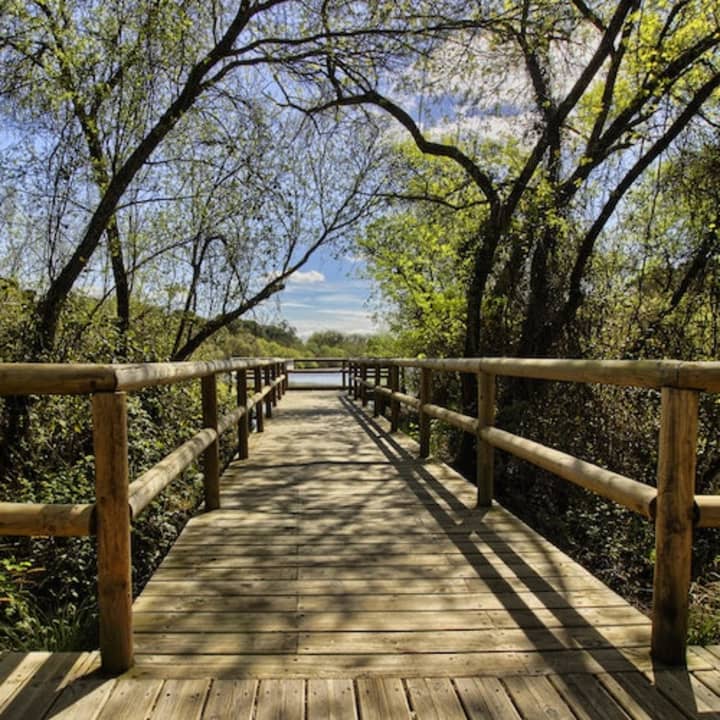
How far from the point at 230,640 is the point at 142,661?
276 millimetres

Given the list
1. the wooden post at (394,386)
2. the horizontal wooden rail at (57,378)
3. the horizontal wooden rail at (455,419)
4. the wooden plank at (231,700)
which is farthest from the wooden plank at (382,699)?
the wooden post at (394,386)

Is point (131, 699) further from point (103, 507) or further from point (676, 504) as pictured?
point (676, 504)

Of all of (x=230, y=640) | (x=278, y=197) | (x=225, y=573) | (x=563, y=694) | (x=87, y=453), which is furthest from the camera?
(x=278, y=197)

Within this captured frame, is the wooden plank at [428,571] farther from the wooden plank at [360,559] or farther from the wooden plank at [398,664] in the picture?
the wooden plank at [398,664]

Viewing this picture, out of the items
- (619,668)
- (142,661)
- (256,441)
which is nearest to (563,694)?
(619,668)

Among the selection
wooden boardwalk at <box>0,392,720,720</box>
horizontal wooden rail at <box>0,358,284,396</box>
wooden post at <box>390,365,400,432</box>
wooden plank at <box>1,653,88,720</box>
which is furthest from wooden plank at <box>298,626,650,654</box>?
wooden post at <box>390,365,400,432</box>

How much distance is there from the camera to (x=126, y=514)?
5.54 ft

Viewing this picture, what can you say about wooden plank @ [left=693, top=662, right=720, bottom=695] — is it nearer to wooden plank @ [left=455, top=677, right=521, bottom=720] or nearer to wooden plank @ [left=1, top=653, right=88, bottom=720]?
wooden plank @ [left=455, top=677, right=521, bottom=720]

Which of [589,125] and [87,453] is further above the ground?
[589,125]

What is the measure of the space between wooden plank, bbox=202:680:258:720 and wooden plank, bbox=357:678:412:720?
303mm

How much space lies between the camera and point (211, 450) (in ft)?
10.8

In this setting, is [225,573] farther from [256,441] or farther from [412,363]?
[256,441]

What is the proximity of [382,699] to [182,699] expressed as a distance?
0.55 m

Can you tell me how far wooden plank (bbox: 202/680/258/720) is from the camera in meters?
1.47
